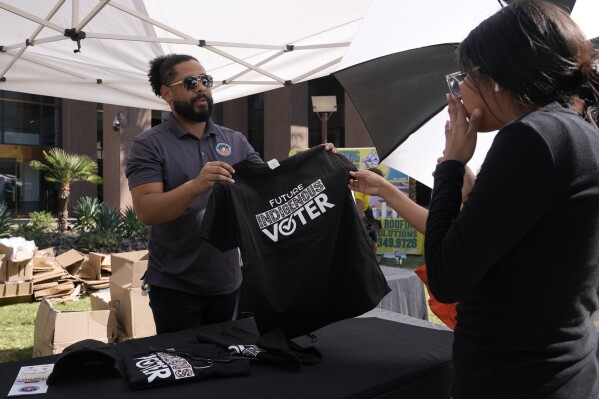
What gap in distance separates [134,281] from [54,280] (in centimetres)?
306

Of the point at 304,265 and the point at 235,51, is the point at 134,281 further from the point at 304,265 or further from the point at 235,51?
the point at 304,265

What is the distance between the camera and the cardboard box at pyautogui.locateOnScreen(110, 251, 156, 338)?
4062 mm


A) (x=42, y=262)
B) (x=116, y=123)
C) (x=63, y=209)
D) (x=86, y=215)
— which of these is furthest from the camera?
(x=116, y=123)

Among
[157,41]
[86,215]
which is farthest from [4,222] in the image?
[157,41]

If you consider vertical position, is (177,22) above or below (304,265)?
above

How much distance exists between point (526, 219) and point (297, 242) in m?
1.06

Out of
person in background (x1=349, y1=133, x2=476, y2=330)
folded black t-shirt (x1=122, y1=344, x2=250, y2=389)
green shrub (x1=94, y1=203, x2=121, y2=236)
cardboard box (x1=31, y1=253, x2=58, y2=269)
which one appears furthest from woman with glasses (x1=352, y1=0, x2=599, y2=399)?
green shrub (x1=94, y1=203, x2=121, y2=236)

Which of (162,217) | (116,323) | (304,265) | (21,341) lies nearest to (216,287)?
(162,217)

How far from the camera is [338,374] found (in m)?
1.60

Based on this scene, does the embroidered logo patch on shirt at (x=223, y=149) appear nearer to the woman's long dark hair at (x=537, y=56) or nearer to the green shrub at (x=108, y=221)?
the woman's long dark hair at (x=537, y=56)

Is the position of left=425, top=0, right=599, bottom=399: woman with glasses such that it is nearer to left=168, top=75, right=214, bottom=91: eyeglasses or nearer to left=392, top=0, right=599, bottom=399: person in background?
left=392, top=0, right=599, bottom=399: person in background

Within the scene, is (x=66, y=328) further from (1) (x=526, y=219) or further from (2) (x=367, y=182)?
Result: (1) (x=526, y=219)

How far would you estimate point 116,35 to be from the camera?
4.05 metres

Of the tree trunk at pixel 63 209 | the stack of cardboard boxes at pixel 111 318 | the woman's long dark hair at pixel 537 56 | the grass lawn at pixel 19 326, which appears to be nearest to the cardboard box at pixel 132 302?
the stack of cardboard boxes at pixel 111 318
